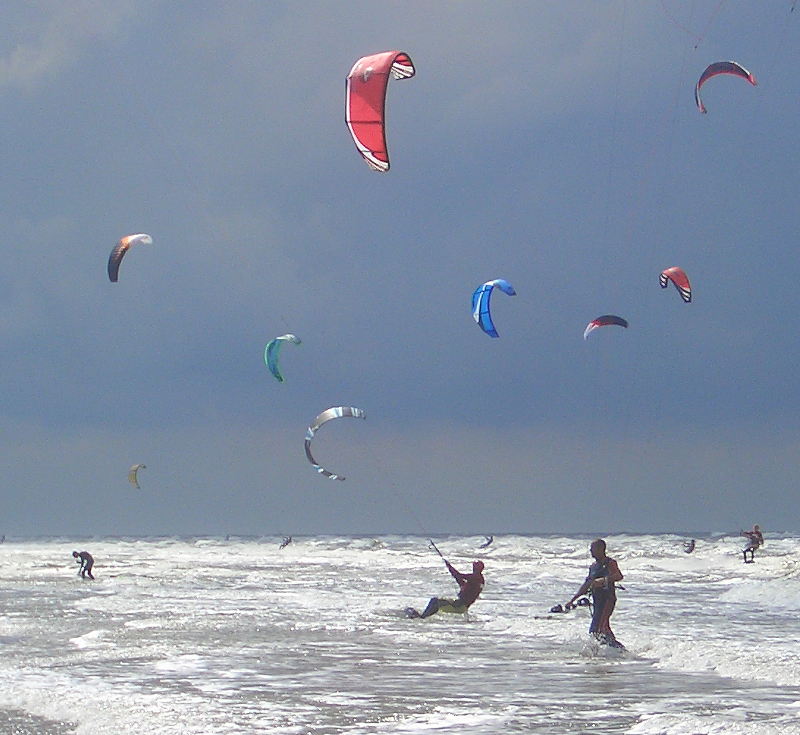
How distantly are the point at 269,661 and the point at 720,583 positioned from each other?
21740mm

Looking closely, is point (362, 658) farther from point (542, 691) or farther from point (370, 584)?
point (370, 584)

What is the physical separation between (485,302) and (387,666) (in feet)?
28.1

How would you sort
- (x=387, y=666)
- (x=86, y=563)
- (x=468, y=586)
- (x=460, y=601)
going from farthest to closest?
(x=86, y=563) < (x=468, y=586) < (x=460, y=601) < (x=387, y=666)

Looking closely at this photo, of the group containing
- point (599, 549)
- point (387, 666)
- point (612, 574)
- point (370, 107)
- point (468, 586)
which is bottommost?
point (387, 666)

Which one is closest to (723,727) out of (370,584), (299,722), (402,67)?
(299,722)

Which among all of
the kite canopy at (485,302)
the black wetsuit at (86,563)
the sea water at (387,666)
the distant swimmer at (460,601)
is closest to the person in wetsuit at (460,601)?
the distant swimmer at (460,601)

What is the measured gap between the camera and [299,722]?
27.9 ft

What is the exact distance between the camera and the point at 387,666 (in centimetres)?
1182

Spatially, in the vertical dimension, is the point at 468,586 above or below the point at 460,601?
above

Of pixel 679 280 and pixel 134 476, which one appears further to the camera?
pixel 134 476

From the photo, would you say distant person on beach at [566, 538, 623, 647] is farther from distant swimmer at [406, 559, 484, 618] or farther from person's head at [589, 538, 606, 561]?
distant swimmer at [406, 559, 484, 618]

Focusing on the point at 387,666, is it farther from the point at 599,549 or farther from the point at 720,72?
the point at 720,72

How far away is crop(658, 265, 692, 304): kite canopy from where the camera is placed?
1962cm

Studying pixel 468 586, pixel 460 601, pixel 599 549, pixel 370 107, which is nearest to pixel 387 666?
pixel 599 549
